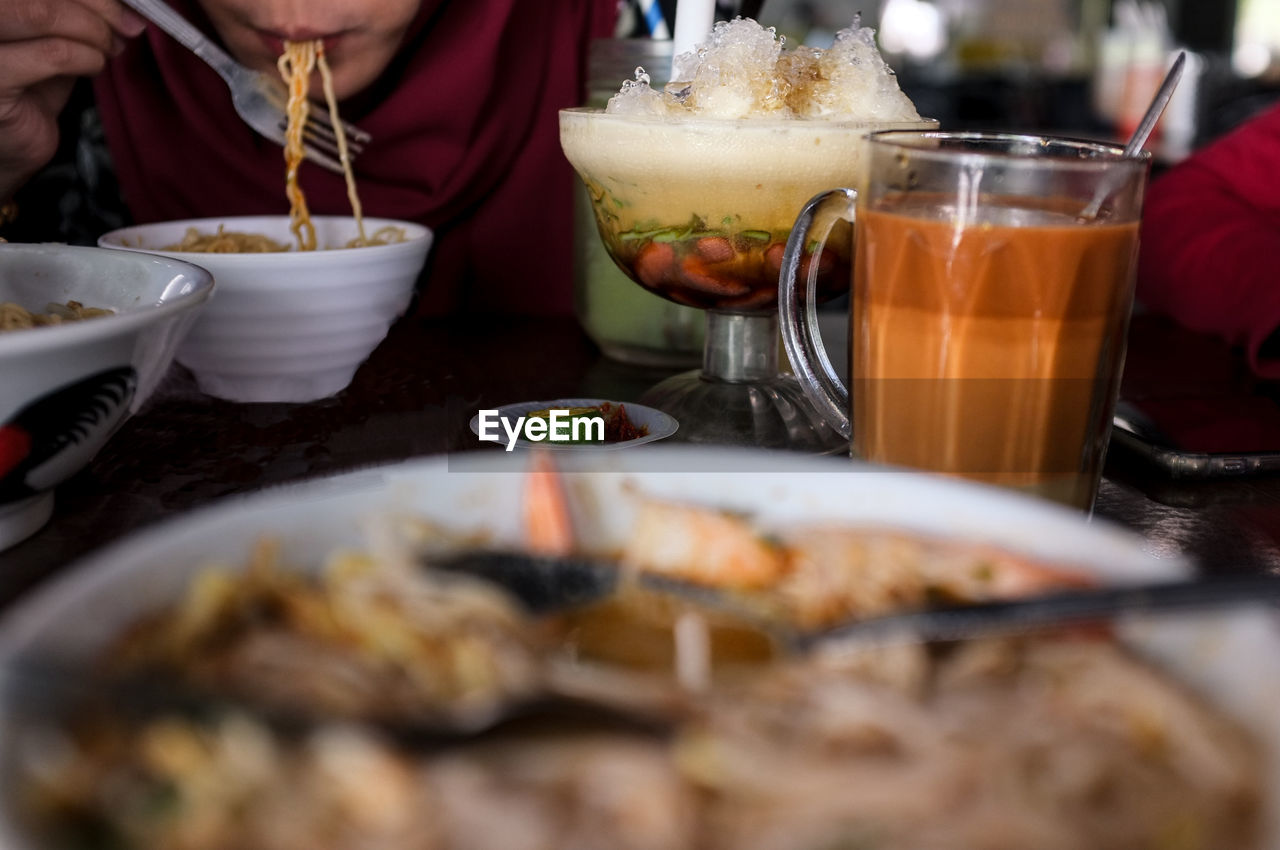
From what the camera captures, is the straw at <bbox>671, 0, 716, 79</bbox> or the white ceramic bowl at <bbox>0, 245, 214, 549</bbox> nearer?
the white ceramic bowl at <bbox>0, 245, 214, 549</bbox>

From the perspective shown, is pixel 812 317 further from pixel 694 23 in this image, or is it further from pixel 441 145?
pixel 441 145

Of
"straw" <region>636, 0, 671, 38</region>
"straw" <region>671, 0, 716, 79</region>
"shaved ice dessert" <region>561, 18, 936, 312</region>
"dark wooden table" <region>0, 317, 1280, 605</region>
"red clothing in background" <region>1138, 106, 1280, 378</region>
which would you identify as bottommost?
"dark wooden table" <region>0, 317, 1280, 605</region>

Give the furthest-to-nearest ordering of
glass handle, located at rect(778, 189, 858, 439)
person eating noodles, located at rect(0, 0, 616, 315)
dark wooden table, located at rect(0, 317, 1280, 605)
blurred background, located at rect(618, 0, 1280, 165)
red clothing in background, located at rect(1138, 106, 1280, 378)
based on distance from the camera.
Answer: blurred background, located at rect(618, 0, 1280, 165) < person eating noodles, located at rect(0, 0, 616, 315) < red clothing in background, located at rect(1138, 106, 1280, 378) < glass handle, located at rect(778, 189, 858, 439) < dark wooden table, located at rect(0, 317, 1280, 605)

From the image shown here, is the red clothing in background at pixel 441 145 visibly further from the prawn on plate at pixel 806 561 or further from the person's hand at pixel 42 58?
the prawn on plate at pixel 806 561

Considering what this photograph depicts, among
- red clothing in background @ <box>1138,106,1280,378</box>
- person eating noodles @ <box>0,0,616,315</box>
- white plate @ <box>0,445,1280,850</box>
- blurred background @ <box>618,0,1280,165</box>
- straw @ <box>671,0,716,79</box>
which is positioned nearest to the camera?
white plate @ <box>0,445,1280,850</box>

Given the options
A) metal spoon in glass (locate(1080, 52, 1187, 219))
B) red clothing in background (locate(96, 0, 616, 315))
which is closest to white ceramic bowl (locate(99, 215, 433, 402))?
metal spoon in glass (locate(1080, 52, 1187, 219))

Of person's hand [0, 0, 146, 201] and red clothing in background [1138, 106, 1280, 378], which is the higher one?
person's hand [0, 0, 146, 201]

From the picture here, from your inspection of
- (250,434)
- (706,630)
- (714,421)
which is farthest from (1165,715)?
(250,434)

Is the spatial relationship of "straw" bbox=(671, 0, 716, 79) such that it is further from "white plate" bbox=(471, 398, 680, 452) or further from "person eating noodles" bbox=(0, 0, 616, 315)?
"person eating noodles" bbox=(0, 0, 616, 315)
